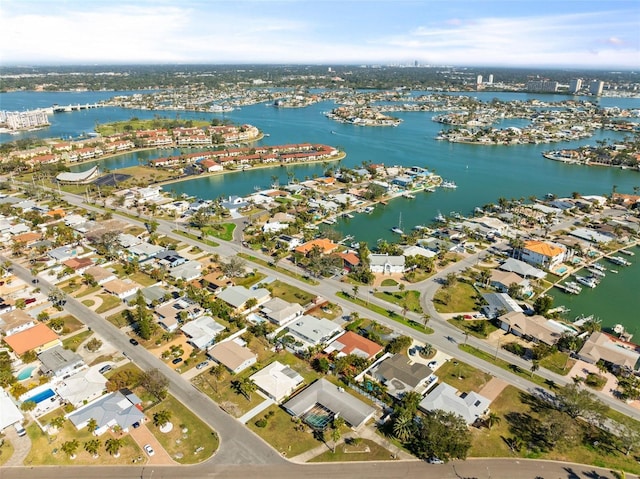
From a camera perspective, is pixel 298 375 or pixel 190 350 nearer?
pixel 298 375

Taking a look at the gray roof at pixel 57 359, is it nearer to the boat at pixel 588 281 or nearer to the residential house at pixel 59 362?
the residential house at pixel 59 362

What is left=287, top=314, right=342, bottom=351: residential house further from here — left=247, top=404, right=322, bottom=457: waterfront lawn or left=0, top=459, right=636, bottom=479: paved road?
left=0, top=459, right=636, bottom=479: paved road

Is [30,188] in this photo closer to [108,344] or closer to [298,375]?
[108,344]

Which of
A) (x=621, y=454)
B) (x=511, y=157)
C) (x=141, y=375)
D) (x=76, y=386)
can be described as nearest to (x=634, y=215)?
(x=511, y=157)

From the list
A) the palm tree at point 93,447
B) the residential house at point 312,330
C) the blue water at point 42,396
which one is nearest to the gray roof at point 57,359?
the blue water at point 42,396

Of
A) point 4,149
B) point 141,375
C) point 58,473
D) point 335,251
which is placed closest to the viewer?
point 58,473

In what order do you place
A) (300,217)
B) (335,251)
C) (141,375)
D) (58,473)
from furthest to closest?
1. (300,217)
2. (335,251)
3. (141,375)
4. (58,473)

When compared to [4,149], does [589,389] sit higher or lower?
A: lower
